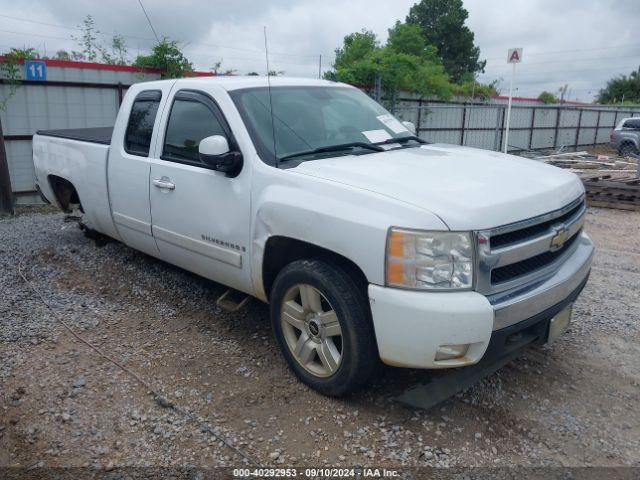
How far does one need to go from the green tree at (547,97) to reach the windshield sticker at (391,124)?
29191 millimetres

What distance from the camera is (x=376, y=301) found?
282 cm

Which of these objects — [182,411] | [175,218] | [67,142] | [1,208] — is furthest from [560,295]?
[1,208]

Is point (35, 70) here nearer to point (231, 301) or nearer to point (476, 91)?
point (231, 301)

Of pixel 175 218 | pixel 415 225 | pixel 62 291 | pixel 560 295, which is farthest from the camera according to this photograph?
pixel 62 291

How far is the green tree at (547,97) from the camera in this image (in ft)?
101

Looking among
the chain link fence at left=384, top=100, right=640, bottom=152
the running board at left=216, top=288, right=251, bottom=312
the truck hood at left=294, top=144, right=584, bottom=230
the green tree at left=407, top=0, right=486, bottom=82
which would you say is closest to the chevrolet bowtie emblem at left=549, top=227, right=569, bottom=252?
the truck hood at left=294, top=144, right=584, bottom=230

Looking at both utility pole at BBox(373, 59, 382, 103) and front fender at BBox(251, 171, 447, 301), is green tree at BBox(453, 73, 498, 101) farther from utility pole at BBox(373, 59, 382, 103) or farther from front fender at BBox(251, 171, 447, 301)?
front fender at BBox(251, 171, 447, 301)

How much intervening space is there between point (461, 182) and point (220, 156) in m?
1.51

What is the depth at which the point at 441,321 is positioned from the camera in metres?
2.67

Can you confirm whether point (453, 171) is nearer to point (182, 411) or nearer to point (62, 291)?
point (182, 411)

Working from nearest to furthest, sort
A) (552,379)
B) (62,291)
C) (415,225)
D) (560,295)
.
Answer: (415,225)
(560,295)
(552,379)
(62,291)

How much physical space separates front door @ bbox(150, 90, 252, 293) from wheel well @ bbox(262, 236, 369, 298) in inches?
6.2

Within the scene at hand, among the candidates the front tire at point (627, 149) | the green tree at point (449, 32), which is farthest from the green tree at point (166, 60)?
the green tree at point (449, 32)

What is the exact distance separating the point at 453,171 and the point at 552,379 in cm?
150
